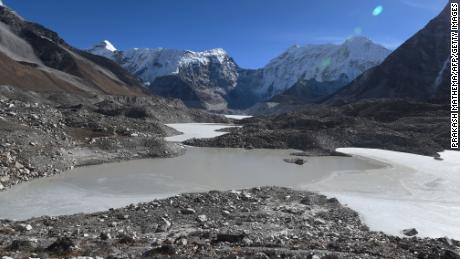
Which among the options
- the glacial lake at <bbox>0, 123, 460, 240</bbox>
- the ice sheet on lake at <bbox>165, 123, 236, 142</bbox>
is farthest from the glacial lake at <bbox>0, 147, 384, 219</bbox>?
the ice sheet on lake at <bbox>165, 123, 236, 142</bbox>

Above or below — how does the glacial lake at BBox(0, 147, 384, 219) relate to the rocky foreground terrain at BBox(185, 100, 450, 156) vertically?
below

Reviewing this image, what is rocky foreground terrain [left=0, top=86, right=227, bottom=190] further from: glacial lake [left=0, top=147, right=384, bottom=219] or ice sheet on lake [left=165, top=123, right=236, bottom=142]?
ice sheet on lake [left=165, top=123, right=236, bottom=142]

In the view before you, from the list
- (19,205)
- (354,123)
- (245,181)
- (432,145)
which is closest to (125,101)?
(354,123)

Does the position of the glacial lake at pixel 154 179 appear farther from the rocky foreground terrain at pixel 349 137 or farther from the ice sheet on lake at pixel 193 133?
the ice sheet on lake at pixel 193 133

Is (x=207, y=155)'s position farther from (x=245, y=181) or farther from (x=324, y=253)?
(x=324, y=253)

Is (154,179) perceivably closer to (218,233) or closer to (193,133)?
(218,233)

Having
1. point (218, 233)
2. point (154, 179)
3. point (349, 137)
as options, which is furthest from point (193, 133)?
point (218, 233)
